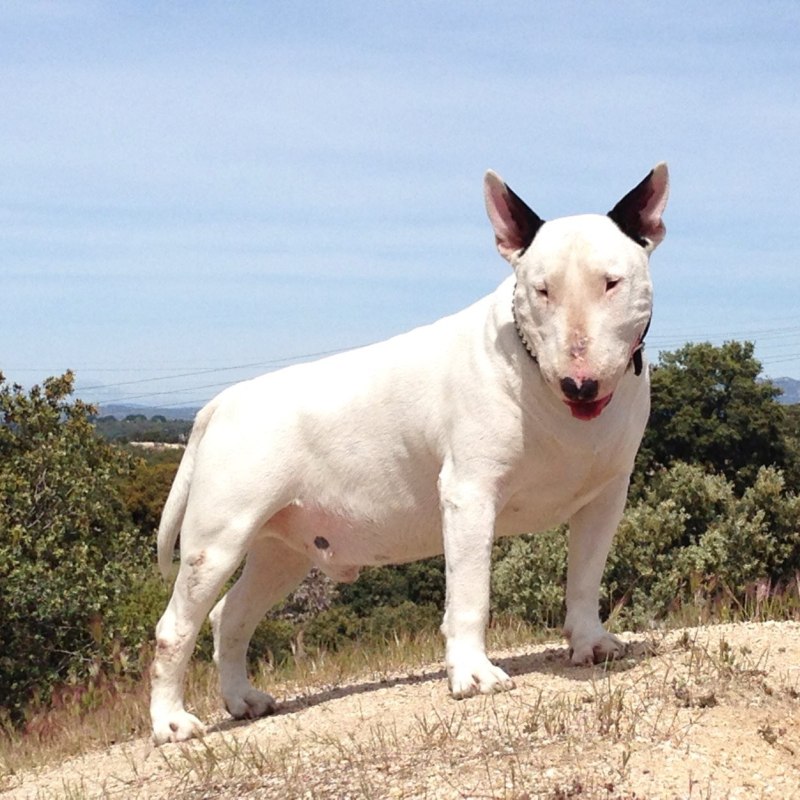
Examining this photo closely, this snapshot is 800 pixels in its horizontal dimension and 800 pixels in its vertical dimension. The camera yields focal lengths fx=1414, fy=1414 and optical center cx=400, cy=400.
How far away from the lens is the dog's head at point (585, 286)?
670 cm

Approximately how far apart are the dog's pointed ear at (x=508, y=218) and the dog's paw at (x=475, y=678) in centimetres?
208

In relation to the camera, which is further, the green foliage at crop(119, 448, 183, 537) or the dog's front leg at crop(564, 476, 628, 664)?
the green foliage at crop(119, 448, 183, 537)

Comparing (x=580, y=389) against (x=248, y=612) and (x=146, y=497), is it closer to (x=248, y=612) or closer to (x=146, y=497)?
(x=248, y=612)

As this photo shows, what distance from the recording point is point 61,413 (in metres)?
25.1

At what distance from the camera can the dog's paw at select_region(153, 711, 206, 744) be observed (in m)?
8.00

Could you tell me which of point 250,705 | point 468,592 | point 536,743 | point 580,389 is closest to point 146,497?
point 250,705

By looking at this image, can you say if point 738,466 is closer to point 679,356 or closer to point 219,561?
point 679,356

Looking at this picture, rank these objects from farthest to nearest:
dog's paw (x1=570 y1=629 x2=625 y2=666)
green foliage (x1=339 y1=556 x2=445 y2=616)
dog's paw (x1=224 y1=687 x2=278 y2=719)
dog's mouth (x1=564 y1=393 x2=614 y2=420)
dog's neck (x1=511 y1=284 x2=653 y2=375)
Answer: green foliage (x1=339 y1=556 x2=445 y2=616) < dog's paw (x1=224 y1=687 x2=278 y2=719) < dog's paw (x1=570 y1=629 x2=625 y2=666) < dog's neck (x1=511 y1=284 x2=653 y2=375) < dog's mouth (x1=564 y1=393 x2=614 y2=420)

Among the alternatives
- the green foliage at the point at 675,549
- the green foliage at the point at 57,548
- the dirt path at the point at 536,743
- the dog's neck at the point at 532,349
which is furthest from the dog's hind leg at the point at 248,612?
the green foliage at the point at 57,548

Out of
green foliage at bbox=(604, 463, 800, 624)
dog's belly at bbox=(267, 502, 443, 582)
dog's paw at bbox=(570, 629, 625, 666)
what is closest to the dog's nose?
dog's belly at bbox=(267, 502, 443, 582)

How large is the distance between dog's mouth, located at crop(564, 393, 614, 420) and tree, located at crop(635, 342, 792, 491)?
73.6 ft

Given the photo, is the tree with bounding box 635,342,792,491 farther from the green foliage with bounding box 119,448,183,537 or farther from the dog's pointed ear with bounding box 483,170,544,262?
the dog's pointed ear with bounding box 483,170,544,262

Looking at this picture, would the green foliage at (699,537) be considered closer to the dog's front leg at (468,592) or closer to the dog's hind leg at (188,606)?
the dog's hind leg at (188,606)

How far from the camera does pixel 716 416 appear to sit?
101ft
